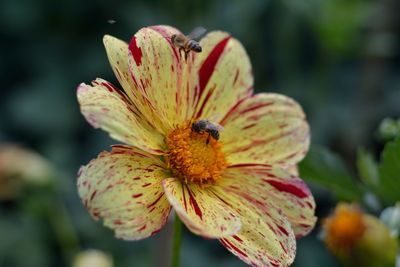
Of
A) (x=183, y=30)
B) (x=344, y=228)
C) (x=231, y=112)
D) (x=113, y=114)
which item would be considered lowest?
(x=183, y=30)

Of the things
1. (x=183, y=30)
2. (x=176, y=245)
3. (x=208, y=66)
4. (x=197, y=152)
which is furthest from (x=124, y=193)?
(x=183, y=30)

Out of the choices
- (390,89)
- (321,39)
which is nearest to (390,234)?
(321,39)

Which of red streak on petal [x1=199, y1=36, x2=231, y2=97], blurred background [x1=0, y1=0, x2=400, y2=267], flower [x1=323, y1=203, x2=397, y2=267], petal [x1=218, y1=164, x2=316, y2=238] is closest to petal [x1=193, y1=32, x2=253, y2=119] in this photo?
red streak on petal [x1=199, y1=36, x2=231, y2=97]

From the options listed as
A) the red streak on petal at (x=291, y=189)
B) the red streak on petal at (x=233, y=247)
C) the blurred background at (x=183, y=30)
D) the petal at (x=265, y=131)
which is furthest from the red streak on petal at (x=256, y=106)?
the blurred background at (x=183, y=30)

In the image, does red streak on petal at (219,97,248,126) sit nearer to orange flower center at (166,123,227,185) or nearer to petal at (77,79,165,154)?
orange flower center at (166,123,227,185)

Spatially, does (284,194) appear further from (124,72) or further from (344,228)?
(124,72)

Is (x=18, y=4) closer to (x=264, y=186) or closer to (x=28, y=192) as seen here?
(x=28, y=192)
